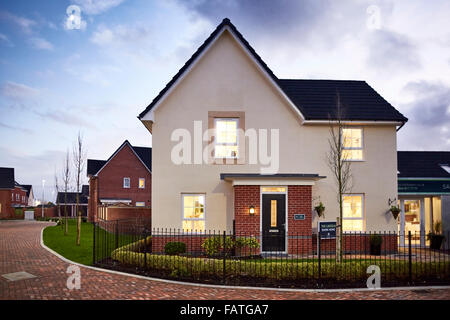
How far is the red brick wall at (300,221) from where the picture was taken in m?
14.4

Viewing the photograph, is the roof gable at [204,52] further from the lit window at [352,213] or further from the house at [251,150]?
the lit window at [352,213]

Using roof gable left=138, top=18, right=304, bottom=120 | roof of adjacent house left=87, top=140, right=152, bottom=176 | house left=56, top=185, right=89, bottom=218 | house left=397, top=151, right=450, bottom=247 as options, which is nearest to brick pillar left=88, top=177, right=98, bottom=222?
roof of adjacent house left=87, top=140, right=152, bottom=176

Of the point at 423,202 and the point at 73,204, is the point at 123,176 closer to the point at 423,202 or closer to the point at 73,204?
the point at 73,204

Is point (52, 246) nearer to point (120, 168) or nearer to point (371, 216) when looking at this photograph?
point (371, 216)

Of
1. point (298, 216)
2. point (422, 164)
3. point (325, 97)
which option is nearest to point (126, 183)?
point (325, 97)

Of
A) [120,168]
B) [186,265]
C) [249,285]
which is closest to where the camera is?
[249,285]

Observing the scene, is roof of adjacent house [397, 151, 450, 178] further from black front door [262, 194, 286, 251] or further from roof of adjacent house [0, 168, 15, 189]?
roof of adjacent house [0, 168, 15, 189]

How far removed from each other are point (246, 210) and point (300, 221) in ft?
7.93

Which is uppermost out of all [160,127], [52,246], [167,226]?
[160,127]

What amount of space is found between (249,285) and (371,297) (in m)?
3.15

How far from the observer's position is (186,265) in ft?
34.0

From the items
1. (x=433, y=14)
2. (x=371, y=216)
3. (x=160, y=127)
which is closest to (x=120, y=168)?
(x=160, y=127)

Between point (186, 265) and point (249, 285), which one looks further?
point (186, 265)

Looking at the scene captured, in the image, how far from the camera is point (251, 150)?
612 inches
